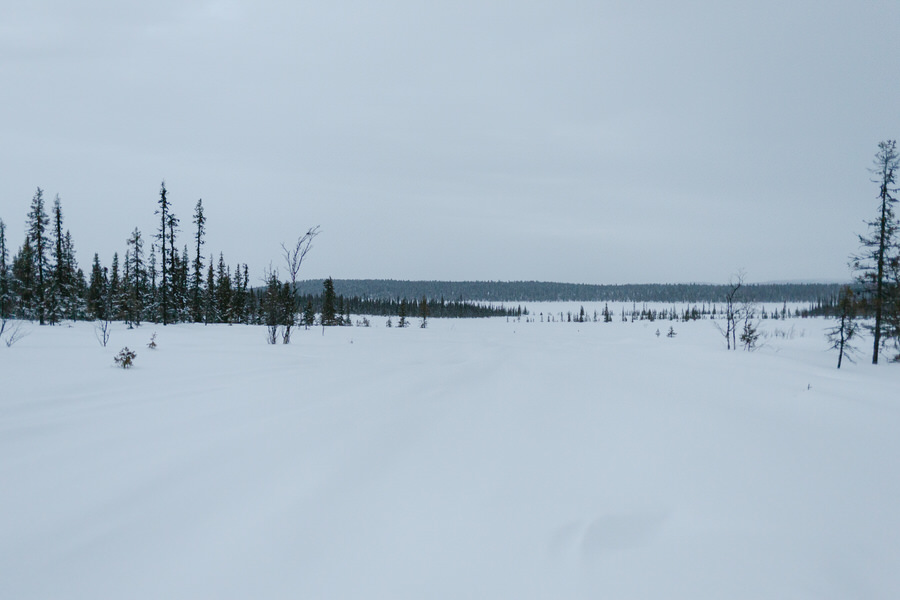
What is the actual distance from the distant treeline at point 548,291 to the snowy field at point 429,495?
157 m

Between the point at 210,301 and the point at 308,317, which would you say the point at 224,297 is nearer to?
the point at 210,301

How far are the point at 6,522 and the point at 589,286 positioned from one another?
209 metres

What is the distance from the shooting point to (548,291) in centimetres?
19350

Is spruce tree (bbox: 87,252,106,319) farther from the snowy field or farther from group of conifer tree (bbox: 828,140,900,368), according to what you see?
group of conifer tree (bbox: 828,140,900,368)

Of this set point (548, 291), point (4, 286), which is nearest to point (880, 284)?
point (4, 286)

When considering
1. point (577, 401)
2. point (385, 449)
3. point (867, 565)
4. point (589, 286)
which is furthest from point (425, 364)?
point (589, 286)

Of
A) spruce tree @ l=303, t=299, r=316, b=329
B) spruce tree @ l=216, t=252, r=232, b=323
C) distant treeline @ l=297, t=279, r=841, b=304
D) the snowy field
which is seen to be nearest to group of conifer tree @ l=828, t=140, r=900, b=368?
the snowy field

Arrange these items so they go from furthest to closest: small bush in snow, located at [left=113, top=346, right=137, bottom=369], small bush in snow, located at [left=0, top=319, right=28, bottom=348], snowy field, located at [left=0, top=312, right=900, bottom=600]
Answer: small bush in snow, located at [left=0, top=319, right=28, bottom=348] < small bush in snow, located at [left=113, top=346, right=137, bottom=369] < snowy field, located at [left=0, top=312, right=900, bottom=600]

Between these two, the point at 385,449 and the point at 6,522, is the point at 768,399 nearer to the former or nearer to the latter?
the point at 385,449

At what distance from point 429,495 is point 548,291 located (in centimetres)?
19544

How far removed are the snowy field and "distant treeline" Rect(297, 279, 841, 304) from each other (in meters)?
157

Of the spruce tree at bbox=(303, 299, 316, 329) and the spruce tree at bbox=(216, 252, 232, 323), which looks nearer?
the spruce tree at bbox=(303, 299, 316, 329)

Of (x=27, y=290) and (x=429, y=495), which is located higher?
(x=27, y=290)

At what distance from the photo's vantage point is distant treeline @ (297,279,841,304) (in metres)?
168
